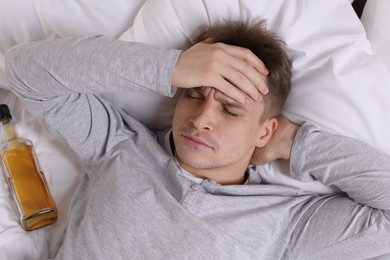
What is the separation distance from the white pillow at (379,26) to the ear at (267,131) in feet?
0.94

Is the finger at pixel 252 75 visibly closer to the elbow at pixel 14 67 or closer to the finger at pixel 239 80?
the finger at pixel 239 80

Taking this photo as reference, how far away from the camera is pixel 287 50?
1.01 m

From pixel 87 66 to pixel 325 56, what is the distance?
50 cm

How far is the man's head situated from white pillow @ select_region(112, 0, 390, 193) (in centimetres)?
4

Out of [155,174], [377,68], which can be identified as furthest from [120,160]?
[377,68]

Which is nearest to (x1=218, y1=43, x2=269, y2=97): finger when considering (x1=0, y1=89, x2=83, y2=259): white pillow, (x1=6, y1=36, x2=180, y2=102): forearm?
(x1=6, y1=36, x2=180, y2=102): forearm

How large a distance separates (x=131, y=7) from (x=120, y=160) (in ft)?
1.23

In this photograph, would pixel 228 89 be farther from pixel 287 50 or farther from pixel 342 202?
pixel 342 202

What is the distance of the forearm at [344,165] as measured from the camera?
36.8 inches

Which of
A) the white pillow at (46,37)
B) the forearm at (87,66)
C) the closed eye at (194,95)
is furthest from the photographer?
the white pillow at (46,37)

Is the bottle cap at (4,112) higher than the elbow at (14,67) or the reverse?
the reverse

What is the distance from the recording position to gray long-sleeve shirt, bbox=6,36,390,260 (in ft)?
2.96

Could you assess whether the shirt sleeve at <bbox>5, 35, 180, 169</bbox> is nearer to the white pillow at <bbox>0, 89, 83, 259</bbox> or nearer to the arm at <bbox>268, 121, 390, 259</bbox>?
the white pillow at <bbox>0, 89, 83, 259</bbox>

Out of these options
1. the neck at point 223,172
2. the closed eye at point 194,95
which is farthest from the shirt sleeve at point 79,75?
the neck at point 223,172
